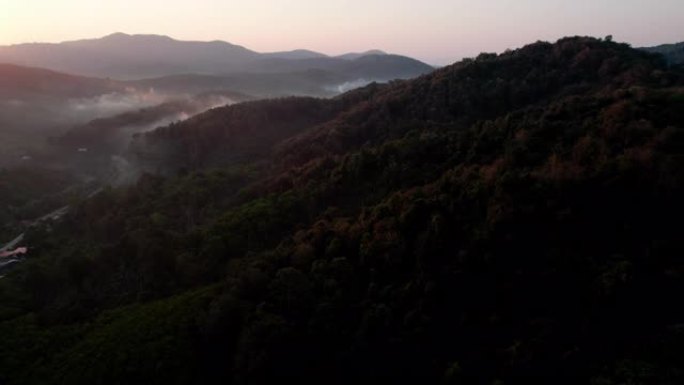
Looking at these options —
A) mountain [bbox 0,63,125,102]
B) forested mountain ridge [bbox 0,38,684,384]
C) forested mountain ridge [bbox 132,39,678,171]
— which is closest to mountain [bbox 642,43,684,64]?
forested mountain ridge [bbox 132,39,678,171]

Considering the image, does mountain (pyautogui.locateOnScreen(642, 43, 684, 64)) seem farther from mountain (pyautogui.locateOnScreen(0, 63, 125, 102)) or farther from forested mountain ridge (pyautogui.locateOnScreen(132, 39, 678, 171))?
mountain (pyautogui.locateOnScreen(0, 63, 125, 102))

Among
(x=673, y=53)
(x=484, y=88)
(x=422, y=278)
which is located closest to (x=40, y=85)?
(x=484, y=88)

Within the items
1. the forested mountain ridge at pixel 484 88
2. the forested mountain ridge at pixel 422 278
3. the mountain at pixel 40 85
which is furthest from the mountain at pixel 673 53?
the mountain at pixel 40 85

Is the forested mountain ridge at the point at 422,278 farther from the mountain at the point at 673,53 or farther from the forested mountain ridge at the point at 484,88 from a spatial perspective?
the mountain at the point at 673,53

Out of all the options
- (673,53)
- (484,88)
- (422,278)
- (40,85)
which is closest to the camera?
(422,278)

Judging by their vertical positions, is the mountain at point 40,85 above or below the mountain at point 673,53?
below

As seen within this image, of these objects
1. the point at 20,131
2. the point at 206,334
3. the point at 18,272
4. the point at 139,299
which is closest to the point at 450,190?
the point at 206,334

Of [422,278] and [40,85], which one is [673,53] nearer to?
[422,278]

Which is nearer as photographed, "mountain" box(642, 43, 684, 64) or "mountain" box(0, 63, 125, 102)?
"mountain" box(642, 43, 684, 64)

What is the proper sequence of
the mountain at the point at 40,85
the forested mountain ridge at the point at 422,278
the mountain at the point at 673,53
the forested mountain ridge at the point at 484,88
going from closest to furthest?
the forested mountain ridge at the point at 422,278 → the forested mountain ridge at the point at 484,88 → the mountain at the point at 673,53 → the mountain at the point at 40,85
